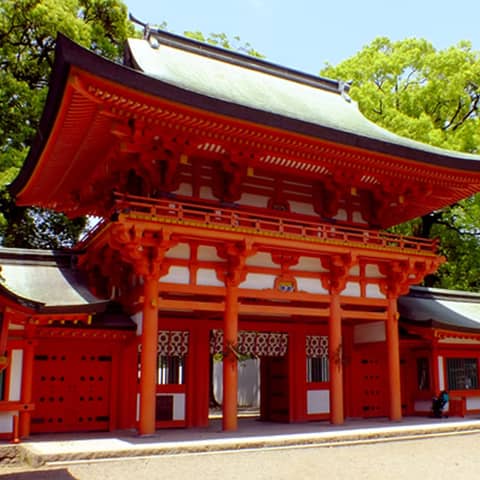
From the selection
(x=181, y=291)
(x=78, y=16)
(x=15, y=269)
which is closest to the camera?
(x=181, y=291)

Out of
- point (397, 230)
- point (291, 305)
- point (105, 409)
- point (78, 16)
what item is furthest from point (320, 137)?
point (78, 16)

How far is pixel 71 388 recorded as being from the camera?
1525 centimetres

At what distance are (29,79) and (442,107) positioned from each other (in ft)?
70.7

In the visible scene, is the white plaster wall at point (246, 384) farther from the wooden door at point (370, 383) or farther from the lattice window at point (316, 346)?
the lattice window at point (316, 346)

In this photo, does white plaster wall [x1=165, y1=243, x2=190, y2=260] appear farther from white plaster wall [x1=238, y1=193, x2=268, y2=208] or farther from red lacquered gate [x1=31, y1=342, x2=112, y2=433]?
red lacquered gate [x1=31, y1=342, x2=112, y2=433]

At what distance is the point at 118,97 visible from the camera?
481 inches

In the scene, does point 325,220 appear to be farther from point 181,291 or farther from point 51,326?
point 51,326

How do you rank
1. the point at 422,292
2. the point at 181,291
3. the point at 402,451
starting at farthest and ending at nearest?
the point at 422,292
the point at 181,291
the point at 402,451

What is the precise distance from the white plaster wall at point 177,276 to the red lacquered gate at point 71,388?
10.4 ft

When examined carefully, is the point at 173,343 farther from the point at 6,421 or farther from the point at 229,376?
the point at 6,421

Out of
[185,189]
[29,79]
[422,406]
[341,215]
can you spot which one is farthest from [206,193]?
[29,79]

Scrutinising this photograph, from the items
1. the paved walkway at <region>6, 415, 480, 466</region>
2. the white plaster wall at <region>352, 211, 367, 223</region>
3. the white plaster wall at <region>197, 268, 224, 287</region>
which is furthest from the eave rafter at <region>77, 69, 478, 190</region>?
the paved walkway at <region>6, 415, 480, 466</region>

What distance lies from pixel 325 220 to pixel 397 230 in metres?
14.5

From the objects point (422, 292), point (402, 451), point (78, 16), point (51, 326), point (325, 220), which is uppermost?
point (78, 16)
